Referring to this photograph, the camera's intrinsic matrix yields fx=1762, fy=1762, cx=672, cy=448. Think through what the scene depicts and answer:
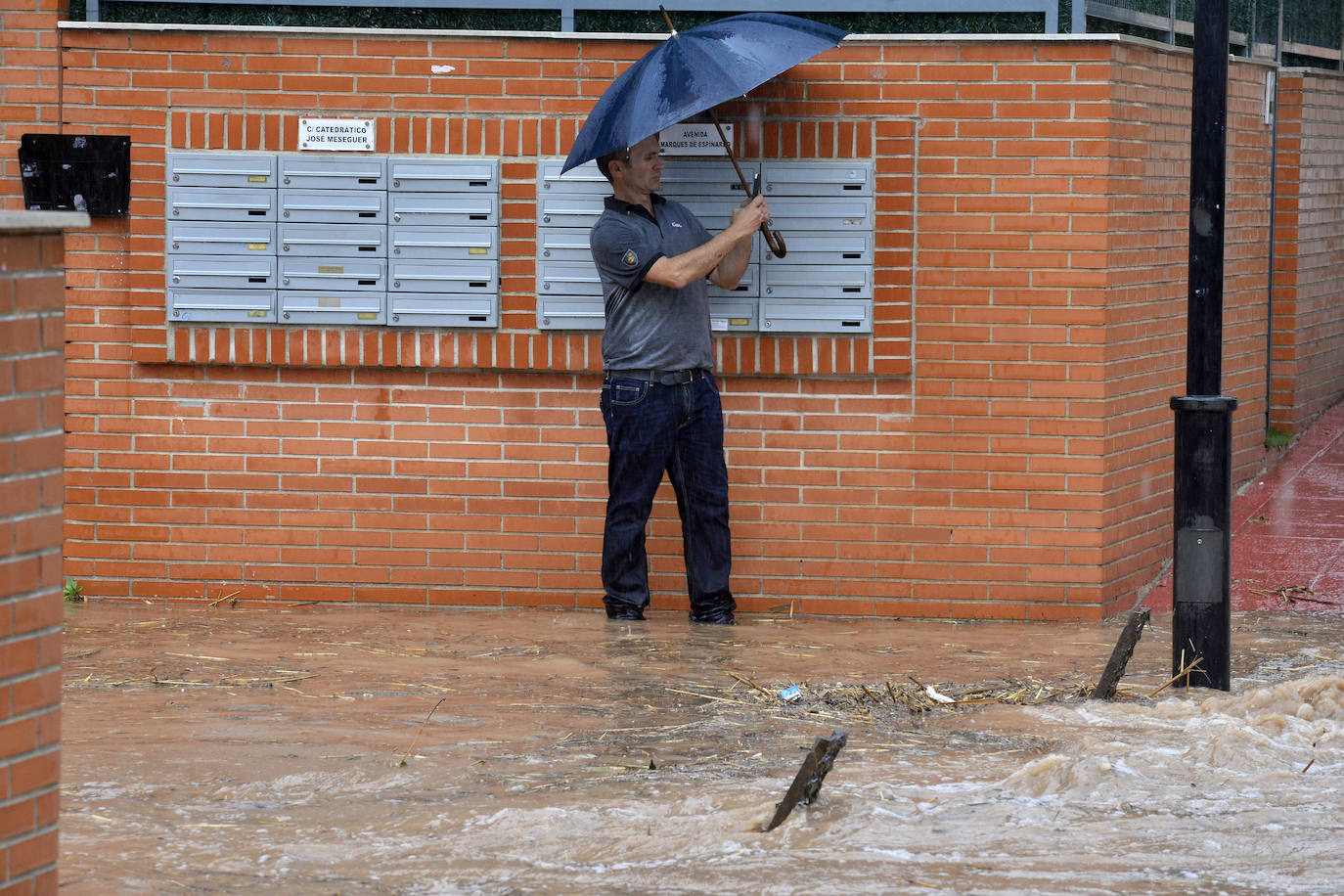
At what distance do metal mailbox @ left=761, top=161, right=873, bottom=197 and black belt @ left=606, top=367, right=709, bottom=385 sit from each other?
934 mm

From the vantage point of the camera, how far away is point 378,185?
810 centimetres

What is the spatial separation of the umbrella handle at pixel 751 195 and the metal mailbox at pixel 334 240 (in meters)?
1.62

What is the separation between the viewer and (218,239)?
8180mm

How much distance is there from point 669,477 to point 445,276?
1411 millimetres

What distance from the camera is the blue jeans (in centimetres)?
768

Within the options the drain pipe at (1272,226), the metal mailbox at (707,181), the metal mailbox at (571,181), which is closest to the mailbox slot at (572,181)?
the metal mailbox at (571,181)

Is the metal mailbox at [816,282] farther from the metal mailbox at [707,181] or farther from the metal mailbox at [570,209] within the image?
the metal mailbox at [570,209]

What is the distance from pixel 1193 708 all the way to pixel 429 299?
3.93m

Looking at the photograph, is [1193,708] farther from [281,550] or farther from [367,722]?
[281,550]

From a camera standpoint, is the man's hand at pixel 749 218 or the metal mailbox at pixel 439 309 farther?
the metal mailbox at pixel 439 309

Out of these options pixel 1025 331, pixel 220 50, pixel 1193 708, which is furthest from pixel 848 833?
pixel 220 50

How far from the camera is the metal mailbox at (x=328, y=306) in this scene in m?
8.16

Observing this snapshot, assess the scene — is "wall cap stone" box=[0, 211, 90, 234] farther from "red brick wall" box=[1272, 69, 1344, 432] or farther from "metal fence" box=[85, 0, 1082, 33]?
"red brick wall" box=[1272, 69, 1344, 432]

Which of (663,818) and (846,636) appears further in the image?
(846,636)
